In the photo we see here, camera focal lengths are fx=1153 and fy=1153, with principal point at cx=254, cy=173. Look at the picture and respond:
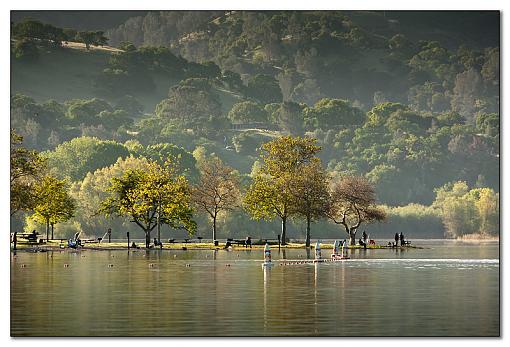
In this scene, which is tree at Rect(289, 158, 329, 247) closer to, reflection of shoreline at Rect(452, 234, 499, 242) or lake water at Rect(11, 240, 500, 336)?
reflection of shoreline at Rect(452, 234, 499, 242)

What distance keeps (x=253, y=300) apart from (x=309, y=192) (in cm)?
6402

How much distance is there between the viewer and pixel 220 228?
135 meters

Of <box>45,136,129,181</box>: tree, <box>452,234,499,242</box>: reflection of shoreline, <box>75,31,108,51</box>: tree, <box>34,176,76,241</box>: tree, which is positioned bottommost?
<box>452,234,499,242</box>: reflection of shoreline

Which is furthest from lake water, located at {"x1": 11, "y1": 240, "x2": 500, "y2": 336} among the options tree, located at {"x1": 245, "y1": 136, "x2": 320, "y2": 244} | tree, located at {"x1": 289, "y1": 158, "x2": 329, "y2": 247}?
tree, located at {"x1": 289, "y1": 158, "x2": 329, "y2": 247}

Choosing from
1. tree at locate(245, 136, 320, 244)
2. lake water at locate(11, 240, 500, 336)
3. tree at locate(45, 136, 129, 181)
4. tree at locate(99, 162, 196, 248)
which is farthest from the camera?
tree at locate(45, 136, 129, 181)

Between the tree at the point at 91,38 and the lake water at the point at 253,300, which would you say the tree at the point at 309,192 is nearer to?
the lake water at the point at 253,300

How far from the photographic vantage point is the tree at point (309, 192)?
102m

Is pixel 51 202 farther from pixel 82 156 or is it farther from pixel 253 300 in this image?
pixel 82 156

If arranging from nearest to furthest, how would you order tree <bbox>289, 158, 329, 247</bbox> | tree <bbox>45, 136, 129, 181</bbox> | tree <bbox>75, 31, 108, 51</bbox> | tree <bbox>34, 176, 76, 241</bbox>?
tree <bbox>34, 176, 76, 241</bbox>, tree <bbox>289, 158, 329, 247</bbox>, tree <bbox>75, 31, 108, 51</bbox>, tree <bbox>45, 136, 129, 181</bbox>

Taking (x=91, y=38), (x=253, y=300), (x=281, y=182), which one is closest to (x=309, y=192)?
(x=281, y=182)

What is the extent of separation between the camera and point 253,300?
128 ft

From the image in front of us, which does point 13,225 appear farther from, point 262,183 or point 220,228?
point 262,183

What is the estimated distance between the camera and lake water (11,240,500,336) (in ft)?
104

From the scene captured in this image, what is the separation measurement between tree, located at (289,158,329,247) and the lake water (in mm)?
40151
